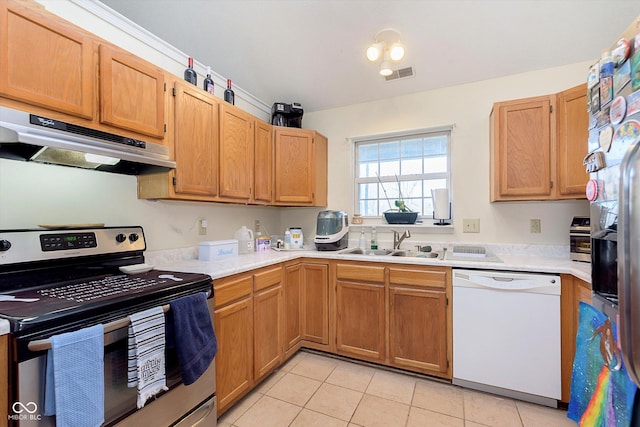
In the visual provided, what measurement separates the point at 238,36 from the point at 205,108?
65 centimetres


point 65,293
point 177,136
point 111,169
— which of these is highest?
point 177,136

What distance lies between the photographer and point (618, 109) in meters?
1.02

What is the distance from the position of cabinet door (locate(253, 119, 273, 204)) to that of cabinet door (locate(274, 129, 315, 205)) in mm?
68

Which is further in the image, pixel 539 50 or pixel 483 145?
pixel 483 145

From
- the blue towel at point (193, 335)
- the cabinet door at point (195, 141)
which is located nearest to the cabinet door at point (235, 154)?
the cabinet door at point (195, 141)

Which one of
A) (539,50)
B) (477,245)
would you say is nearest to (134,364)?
(477,245)

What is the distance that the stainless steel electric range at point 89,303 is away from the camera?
905 mm

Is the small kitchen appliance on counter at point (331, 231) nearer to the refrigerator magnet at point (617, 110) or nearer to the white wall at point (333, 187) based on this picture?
the white wall at point (333, 187)

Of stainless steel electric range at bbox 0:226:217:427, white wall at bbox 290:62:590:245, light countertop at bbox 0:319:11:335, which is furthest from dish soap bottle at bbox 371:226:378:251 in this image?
light countertop at bbox 0:319:11:335

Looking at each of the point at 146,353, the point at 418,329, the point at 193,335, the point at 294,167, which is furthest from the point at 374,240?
the point at 146,353

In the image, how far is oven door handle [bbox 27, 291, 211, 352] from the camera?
0.90 meters

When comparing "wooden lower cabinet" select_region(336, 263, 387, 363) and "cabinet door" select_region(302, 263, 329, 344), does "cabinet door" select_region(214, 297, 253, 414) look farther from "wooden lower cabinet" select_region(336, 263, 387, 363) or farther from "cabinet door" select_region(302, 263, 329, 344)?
"wooden lower cabinet" select_region(336, 263, 387, 363)

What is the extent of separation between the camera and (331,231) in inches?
110

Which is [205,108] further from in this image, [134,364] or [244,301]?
[134,364]
